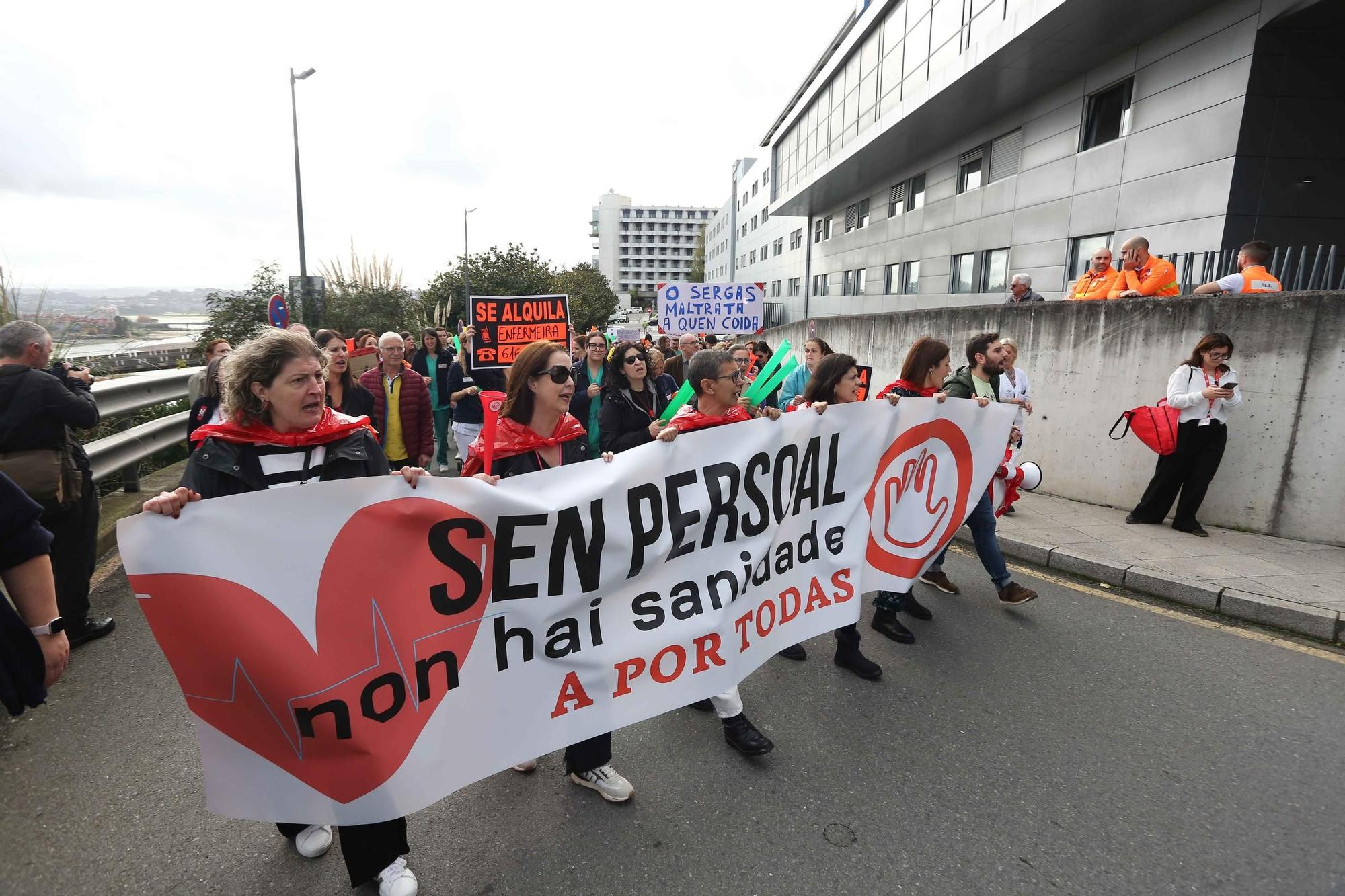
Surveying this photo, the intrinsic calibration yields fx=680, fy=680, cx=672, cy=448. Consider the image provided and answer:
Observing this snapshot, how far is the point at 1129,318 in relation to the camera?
6.85 metres

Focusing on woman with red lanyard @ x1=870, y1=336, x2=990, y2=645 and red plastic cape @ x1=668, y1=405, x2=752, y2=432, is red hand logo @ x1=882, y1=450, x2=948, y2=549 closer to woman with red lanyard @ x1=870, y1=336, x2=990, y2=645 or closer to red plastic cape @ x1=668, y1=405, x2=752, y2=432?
woman with red lanyard @ x1=870, y1=336, x2=990, y2=645

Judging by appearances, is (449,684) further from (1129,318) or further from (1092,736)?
(1129,318)

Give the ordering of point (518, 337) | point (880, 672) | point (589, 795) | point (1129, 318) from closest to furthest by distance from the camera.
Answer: point (589, 795)
point (880, 672)
point (1129, 318)
point (518, 337)

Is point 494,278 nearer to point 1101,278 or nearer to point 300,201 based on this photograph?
point 300,201

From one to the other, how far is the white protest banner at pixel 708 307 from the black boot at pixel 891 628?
923cm

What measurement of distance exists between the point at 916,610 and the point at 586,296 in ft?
151

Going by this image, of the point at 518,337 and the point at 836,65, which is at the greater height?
the point at 836,65

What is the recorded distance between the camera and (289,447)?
2.35 metres

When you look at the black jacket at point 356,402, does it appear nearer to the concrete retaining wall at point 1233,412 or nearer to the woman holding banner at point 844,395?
the woman holding banner at point 844,395

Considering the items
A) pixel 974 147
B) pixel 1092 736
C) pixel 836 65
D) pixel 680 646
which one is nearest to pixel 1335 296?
pixel 1092 736

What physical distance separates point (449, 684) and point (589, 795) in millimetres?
844

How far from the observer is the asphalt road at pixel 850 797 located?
2312 mm

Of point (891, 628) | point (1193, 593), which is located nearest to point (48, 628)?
point (891, 628)

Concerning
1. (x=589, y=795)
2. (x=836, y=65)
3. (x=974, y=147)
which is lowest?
(x=589, y=795)
